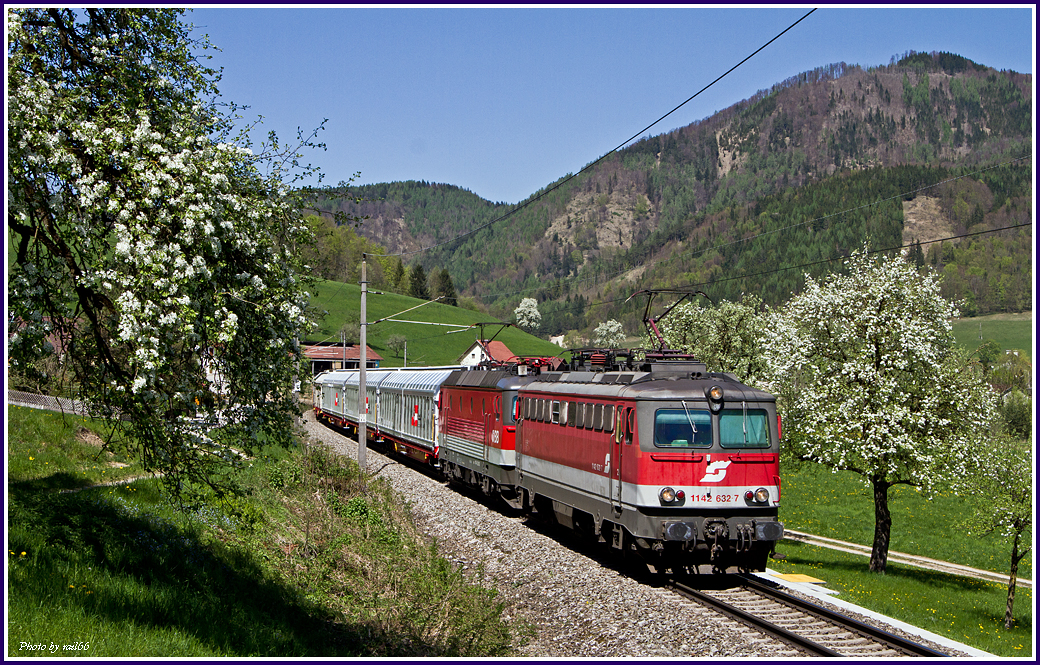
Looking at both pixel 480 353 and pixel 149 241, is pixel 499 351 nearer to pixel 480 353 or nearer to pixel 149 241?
pixel 480 353

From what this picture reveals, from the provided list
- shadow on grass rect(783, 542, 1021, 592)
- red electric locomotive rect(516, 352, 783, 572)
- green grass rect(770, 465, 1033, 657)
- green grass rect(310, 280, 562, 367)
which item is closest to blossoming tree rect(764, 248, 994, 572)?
shadow on grass rect(783, 542, 1021, 592)

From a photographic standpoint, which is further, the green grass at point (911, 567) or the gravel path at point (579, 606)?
the green grass at point (911, 567)

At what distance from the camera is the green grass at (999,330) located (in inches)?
5851

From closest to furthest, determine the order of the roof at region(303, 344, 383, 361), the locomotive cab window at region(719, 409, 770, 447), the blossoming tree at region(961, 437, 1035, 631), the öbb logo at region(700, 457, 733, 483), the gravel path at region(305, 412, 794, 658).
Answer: the gravel path at region(305, 412, 794, 658), the öbb logo at region(700, 457, 733, 483), the locomotive cab window at region(719, 409, 770, 447), the blossoming tree at region(961, 437, 1035, 631), the roof at region(303, 344, 383, 361)

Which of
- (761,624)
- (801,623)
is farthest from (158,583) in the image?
(801,623)

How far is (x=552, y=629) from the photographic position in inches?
476

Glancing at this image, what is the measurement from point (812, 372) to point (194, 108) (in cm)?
2109

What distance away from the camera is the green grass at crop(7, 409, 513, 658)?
9.34 m

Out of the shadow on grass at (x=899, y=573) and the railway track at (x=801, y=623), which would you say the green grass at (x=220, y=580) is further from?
the shadow on grass at (x=899, y=573)

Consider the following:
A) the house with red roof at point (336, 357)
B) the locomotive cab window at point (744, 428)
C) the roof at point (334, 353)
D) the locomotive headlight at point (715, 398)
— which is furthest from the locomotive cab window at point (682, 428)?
the house with red roof at point (336, 357)

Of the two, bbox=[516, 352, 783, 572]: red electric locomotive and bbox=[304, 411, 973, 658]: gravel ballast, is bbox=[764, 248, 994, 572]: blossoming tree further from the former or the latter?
bbox=[304, 411, 973, 658]: gravel ballast

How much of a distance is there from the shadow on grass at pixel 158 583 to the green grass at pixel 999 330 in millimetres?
156114

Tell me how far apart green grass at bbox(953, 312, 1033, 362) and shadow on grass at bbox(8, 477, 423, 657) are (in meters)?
156

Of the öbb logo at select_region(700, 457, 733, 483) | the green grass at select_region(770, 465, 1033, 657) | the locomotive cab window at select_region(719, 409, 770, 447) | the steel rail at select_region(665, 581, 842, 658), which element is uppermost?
the locomotive cab window at select_region(719, 409, 770, 447)
